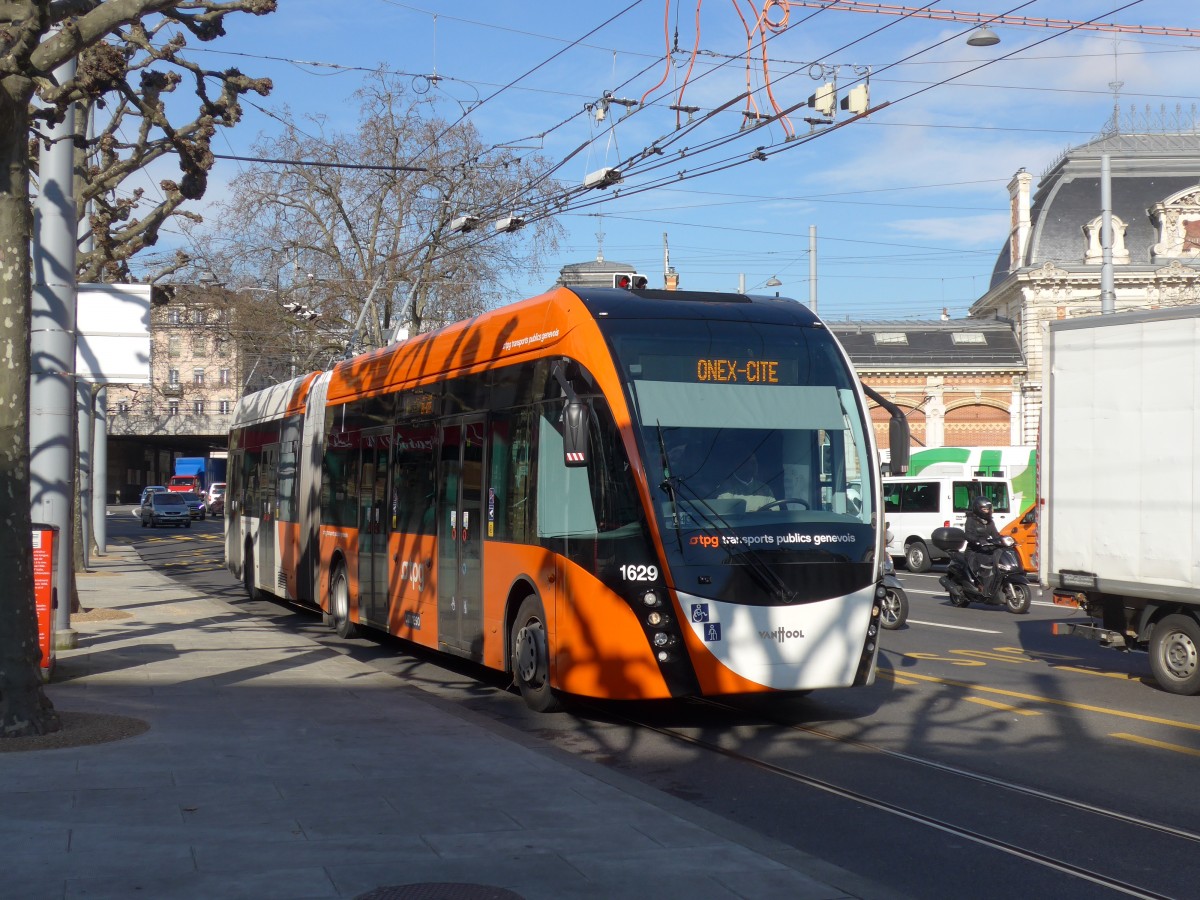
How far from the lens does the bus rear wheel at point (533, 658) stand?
10.8m

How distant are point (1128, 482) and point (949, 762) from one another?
451 centimetres

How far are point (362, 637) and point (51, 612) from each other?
6002 millimetres

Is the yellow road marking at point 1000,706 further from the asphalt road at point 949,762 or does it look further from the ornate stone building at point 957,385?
the ornate stone building at point 957,385

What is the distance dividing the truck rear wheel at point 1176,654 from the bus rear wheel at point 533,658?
5450 millimetres

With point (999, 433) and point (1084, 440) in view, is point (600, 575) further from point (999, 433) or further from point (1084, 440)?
point (999, 433)

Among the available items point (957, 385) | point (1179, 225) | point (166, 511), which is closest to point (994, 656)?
point (166, 511)

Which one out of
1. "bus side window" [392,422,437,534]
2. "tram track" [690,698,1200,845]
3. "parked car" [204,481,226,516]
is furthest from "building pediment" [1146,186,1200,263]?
"tram track" [690,698,1200,845]

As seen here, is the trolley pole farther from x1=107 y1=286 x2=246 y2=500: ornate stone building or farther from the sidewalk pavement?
x1=107 y1=286 x2=246 y2=500: ornate stone building

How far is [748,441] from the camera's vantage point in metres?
10.4

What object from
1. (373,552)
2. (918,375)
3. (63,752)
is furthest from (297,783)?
(918,375)

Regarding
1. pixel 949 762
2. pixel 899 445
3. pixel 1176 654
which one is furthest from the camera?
pixel 1176 654

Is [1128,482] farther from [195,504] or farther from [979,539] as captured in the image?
[195,504]

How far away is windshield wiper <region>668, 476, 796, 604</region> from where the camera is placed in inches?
392

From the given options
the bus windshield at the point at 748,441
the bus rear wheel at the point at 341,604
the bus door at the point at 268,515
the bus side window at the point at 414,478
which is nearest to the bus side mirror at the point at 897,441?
the bus windshield at the point at 748,441
